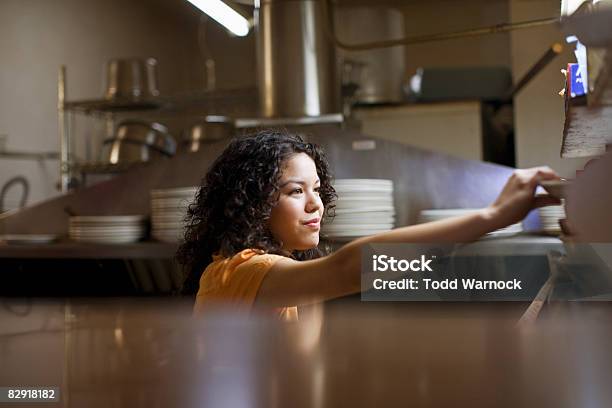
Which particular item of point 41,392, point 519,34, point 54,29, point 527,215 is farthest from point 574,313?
point 54,29

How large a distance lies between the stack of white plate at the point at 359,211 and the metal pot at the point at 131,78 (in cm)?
37

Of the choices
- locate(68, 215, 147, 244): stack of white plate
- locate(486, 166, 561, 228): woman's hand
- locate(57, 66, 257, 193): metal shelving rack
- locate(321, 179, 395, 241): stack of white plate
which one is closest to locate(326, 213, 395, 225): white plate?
locate(321, 179, 395, 241): stack of white plate

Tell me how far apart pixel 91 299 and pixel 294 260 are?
0.25m

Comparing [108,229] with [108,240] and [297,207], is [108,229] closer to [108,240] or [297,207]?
[108,240]

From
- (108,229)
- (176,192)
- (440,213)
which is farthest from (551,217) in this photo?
(108,229)

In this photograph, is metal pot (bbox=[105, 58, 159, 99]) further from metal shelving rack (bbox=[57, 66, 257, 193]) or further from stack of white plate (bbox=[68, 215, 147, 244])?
stack of white plate (bbox=[68, 215, 147, 244])

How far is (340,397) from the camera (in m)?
0.64

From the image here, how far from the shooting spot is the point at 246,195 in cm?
63

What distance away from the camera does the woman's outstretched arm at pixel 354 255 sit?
0.60m

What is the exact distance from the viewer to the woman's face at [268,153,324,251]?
625 millimetres

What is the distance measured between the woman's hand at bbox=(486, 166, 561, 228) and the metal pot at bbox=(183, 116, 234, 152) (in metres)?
0.40

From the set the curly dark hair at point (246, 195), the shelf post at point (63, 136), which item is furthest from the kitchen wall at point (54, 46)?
the curly dark hair at point (246, 195)

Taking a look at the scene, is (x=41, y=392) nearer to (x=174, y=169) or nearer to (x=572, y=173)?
(x=174, y=169)

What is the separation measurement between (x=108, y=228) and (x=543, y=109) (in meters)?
0.52
